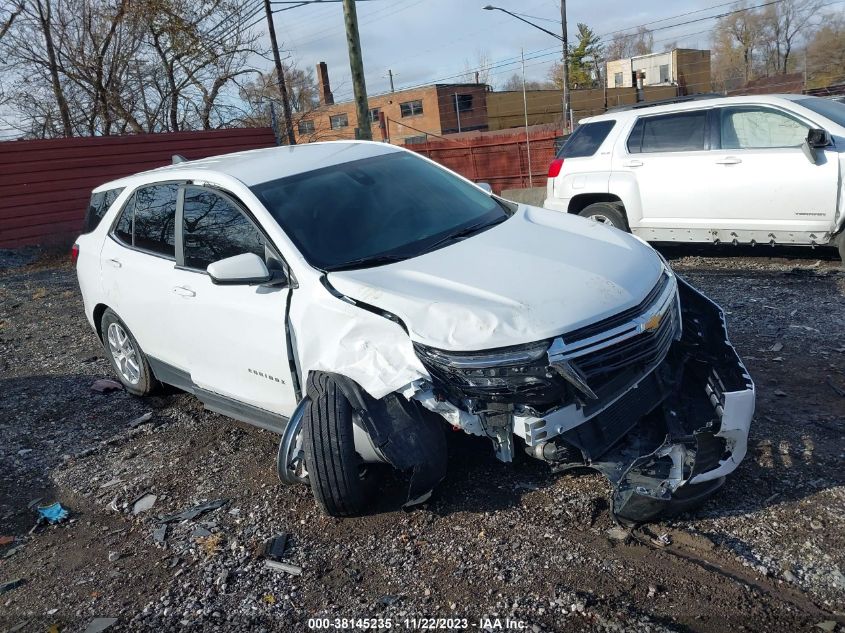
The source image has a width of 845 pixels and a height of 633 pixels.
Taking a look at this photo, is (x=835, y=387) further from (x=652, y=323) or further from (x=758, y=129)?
(x=758, y=129)

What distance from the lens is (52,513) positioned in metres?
4.03

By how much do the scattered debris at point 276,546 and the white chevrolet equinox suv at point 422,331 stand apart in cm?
26

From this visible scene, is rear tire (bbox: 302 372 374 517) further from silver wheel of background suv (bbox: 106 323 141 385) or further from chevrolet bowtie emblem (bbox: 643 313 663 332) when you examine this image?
silver wheel of background suv (bbox: 106 323 141 385)

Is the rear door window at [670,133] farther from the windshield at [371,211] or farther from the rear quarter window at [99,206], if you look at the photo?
the rear quarter window at [99,206]

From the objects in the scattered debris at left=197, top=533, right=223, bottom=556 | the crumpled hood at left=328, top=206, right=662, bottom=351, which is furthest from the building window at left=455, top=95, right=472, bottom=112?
the scattered debris at left=197, top=533, right=223, bottom=556

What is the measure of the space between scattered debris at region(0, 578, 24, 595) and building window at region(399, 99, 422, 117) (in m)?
46.4

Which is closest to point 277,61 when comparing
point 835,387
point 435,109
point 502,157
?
point 502,157

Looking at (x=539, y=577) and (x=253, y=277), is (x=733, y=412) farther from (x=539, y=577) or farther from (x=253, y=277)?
(x=253, y=277)

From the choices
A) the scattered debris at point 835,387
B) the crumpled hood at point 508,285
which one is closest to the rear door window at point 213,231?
the crumpled hood at point 508,285

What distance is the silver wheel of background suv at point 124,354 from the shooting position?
554 centimetres

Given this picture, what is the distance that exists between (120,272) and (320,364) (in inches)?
96.5

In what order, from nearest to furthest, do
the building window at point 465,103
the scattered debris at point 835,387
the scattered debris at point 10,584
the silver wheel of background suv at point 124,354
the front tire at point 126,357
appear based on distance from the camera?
the scattered debris at point 10,584, the scattered debris at point 835,387, the front tire at point 126,357, the silver wheel of background suv at point 124,354, the building window at point 465,103

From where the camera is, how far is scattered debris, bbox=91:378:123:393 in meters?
6.07

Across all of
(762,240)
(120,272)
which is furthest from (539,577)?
(762,240)
